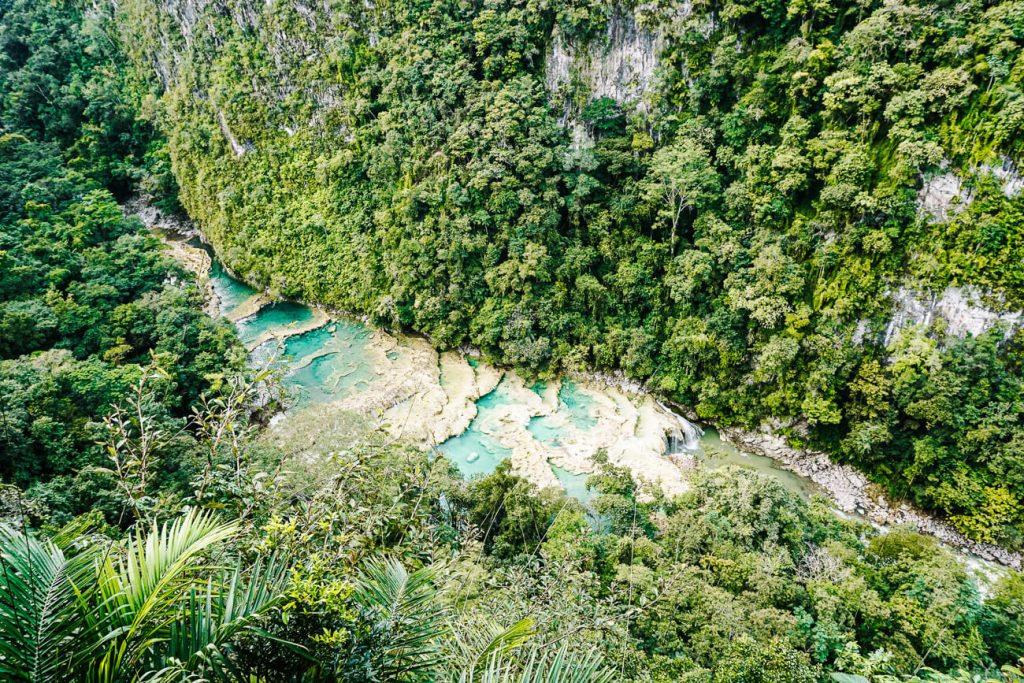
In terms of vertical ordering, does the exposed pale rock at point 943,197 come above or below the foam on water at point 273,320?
above

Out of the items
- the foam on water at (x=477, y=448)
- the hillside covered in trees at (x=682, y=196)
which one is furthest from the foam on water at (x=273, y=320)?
the foam on water at (x=477, y=448)

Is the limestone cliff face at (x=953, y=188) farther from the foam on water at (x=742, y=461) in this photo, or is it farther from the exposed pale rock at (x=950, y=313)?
the foam on water at (x=742, y=461)

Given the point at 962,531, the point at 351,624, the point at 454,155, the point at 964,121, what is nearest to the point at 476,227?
the point at 454,155

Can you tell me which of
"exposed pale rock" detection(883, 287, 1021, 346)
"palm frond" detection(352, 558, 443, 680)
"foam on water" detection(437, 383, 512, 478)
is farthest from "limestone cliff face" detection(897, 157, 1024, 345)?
"palm frond" detection(352, 558, 443, 680)

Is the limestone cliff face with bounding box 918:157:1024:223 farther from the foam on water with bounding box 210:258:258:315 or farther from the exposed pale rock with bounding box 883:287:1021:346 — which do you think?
the foam on water with bounding box 210:258:258:315

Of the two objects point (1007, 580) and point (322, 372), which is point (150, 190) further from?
point (1007, 580)

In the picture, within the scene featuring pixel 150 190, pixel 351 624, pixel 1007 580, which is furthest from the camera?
pixel 150 190

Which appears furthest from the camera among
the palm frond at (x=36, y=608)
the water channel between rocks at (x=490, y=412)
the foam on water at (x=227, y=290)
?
the foam on water at (x=227, y=290)
